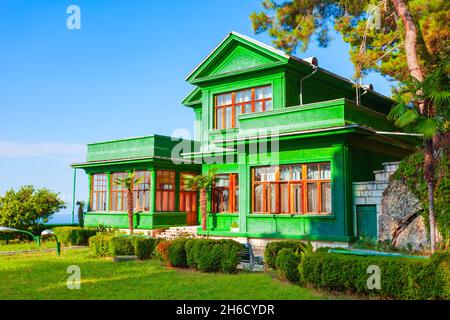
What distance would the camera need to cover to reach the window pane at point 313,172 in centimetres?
1753

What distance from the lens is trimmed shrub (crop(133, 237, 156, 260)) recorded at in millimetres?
16438

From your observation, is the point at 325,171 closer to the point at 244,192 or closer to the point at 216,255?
the point at 244,192

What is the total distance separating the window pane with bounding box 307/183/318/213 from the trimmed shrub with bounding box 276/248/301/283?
6.02 meters

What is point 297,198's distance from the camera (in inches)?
710

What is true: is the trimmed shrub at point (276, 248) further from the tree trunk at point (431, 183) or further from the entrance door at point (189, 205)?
the entrance door at point (189, 205)

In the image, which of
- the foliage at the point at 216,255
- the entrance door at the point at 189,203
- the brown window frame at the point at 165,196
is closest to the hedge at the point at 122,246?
the foliage at the point at 216,255

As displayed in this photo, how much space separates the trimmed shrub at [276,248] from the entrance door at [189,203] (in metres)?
13.8

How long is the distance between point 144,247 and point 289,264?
6.59 m

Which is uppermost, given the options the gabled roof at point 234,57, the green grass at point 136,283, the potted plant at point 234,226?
the gabled roof at point 234,57

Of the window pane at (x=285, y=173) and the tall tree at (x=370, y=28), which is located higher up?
the tall tree at (x=370, y=28)

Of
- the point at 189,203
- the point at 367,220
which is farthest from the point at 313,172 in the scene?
the point at 189,203

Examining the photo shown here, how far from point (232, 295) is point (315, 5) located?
16483 mm

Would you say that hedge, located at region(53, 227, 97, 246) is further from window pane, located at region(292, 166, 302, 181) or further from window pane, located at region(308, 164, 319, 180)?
window pane, located at region(308, 164, 319, 180)

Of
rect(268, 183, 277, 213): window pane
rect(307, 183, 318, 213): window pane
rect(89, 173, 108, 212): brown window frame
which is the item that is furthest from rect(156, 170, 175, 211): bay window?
rect(307, 183, 318, 213): window pane
